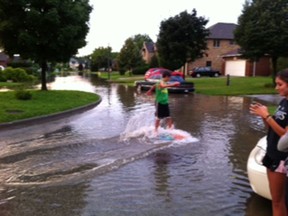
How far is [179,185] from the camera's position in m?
A: 5.86

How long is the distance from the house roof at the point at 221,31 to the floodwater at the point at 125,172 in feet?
149

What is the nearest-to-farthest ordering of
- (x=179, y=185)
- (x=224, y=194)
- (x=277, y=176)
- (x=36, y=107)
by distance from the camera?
(x=277, y=176) → (x=224, y=194) → (x=179, y=185) → (x=36, y=107)

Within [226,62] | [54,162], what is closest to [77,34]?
[54,162]

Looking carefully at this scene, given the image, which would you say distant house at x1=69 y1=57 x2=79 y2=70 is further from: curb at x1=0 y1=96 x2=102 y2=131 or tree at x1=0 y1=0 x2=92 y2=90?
curb at x1=0 y1=96 x2=102 y2=131

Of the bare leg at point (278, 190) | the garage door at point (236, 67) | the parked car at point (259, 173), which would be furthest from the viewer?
the garage door at point (236, 67)

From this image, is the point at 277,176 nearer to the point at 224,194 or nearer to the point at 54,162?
the point at 224,194

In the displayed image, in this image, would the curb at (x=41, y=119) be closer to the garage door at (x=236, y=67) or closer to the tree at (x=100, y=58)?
the garage door at (x=236, y=67)

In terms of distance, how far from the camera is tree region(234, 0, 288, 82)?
24.7 metres

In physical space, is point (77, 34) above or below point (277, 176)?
above

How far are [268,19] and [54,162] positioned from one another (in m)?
21.4

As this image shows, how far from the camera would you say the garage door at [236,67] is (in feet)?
159

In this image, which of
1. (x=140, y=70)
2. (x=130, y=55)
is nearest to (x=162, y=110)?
(x=140, y=70)

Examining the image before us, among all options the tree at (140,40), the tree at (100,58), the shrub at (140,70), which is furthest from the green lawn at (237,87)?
the tree at (100,58)

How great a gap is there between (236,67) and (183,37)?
17.9m
